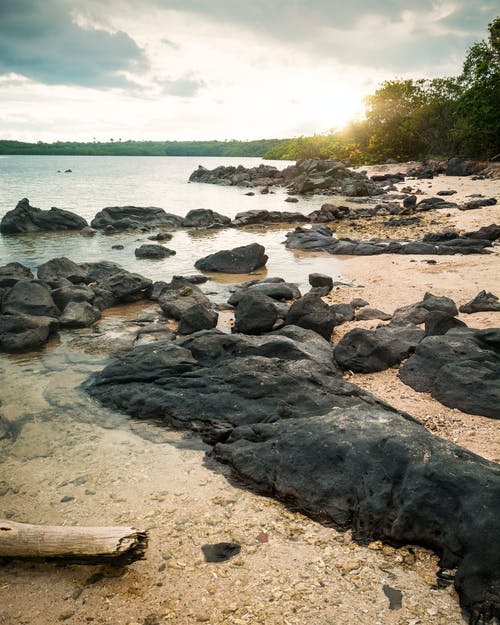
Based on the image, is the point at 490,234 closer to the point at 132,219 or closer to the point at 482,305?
the point at 482,305

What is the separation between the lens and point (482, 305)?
9.52 m

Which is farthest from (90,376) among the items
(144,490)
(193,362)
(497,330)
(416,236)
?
(416,236)

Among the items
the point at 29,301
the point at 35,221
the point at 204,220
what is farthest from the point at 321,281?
the point at 35,221

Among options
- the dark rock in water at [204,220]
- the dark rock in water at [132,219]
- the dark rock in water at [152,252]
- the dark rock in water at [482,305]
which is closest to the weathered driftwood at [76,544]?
the dark rock in water at [482,305]

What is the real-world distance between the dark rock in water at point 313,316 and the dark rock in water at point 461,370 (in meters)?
2.08

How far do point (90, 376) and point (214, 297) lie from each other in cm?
567

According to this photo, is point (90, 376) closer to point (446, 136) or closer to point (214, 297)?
point (214, 297)

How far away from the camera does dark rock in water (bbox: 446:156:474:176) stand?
4604cm

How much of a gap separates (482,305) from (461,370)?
3.83m

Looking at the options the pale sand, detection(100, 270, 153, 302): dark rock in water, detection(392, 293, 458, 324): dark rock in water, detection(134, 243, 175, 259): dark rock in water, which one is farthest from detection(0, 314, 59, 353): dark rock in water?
detection(134, 243, 175, 259): dark rock in water

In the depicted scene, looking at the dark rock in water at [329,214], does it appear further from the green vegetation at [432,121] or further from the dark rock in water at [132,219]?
the green vegetation at [432,121]

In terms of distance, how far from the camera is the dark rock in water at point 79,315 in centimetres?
1045

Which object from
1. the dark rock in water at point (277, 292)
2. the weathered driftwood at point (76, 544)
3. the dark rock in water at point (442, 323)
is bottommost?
the weathered driftwood at point (76, 544)

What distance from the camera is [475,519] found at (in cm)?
355
